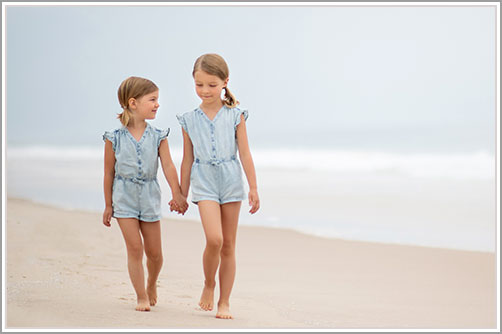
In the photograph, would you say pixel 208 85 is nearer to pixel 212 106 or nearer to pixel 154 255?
pixel 212 106

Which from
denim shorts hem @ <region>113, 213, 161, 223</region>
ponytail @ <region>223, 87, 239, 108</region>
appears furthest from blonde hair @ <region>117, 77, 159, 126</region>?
denim shorts hem @ <region>113, 213, 161, 223</region>

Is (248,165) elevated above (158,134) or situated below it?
below

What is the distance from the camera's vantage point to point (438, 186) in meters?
11.1

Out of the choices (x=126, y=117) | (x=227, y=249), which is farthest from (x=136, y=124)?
(x=227, y=249)

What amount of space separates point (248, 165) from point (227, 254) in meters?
0.55

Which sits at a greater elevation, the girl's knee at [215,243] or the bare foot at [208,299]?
the girl's knee at [215,243]

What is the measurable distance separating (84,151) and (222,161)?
1460 centimetres

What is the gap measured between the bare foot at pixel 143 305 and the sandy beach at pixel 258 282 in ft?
0.21

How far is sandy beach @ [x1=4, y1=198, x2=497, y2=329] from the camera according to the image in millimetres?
4047

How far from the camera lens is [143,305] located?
13.5 feet

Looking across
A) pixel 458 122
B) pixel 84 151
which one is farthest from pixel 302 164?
pixel 458 122

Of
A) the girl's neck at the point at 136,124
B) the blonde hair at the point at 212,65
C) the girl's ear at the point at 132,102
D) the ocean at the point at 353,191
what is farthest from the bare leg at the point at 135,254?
the ocean at the point at 353,191

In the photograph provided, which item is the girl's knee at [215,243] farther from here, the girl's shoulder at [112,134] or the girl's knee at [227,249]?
the girl's shoulder at [112,134]

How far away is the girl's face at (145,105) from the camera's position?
416cm
